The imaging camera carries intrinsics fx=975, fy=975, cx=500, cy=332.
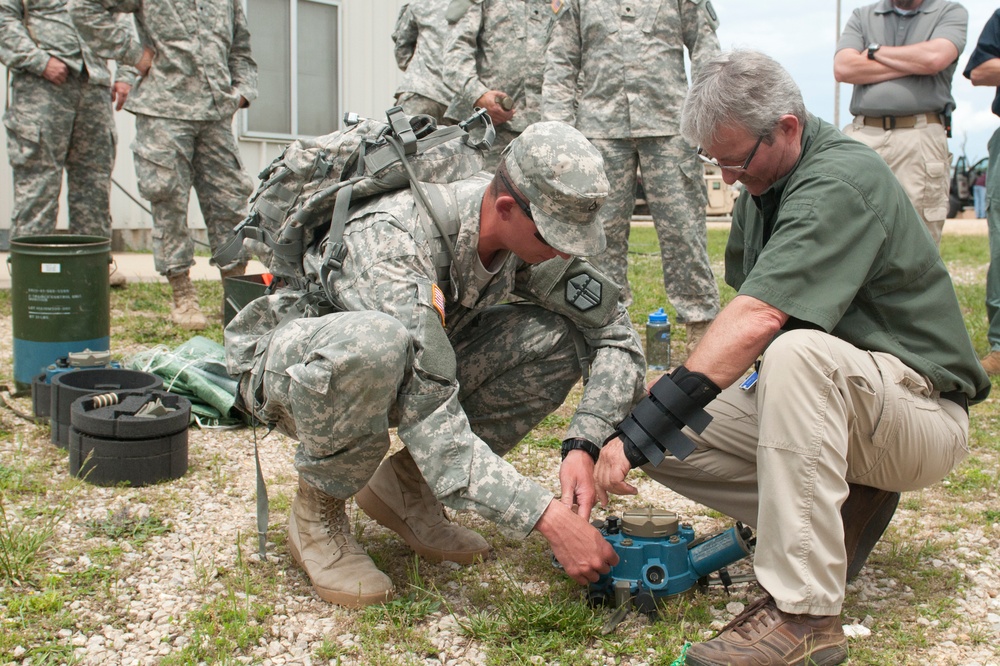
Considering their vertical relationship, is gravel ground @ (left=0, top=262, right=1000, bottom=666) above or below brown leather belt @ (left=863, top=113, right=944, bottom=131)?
below

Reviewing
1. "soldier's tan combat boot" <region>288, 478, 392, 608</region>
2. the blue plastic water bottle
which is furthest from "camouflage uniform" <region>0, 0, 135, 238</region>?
"soldier's tan combat boot" <region>288, 478, 392, 608</region>

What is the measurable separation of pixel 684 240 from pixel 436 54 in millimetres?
2196

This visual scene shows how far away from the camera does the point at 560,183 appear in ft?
8.78

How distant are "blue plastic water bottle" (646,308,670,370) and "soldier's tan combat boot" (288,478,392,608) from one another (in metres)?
2.99

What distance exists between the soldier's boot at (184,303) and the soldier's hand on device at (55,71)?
1.50m

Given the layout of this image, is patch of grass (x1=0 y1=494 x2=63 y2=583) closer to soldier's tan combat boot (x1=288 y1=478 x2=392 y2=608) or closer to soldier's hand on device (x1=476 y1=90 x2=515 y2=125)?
soldier's tan combat boot (x1=288 y1=478 x2=392 y2=608)

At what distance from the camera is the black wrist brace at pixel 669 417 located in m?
2.53

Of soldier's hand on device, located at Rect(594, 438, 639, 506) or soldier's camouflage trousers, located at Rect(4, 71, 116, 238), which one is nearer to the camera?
soldier's hand on device, located at Rect(594, 438, 639, 506)

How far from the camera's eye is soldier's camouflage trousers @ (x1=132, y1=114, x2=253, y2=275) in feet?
20.9

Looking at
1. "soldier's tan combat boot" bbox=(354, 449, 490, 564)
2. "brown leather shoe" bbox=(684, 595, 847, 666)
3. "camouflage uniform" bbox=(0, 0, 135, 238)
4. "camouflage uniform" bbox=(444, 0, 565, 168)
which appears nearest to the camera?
"brown leather shoe" bbox=(684, 595, 847, 666)

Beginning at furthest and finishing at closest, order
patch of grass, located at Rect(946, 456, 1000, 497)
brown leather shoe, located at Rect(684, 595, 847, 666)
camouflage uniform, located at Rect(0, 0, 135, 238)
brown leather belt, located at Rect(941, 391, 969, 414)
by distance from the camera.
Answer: camouflage uniform, located at Rect(0, 0, 135, 238), patch of grass, located at Rect(946, 456, 1000, 497), brown leather belt, located at Rect(941, 391, 969, 414), brown leather shoe, located at Rect(684, 595, 847, 666)

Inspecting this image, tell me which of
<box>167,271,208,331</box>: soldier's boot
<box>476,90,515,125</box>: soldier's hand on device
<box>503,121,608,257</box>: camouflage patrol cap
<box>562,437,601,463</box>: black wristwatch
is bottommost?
<box>562,437,601,463</box>: black wristwatch

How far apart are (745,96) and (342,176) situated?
1.22m

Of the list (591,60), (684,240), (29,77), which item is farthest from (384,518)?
(29,77)
